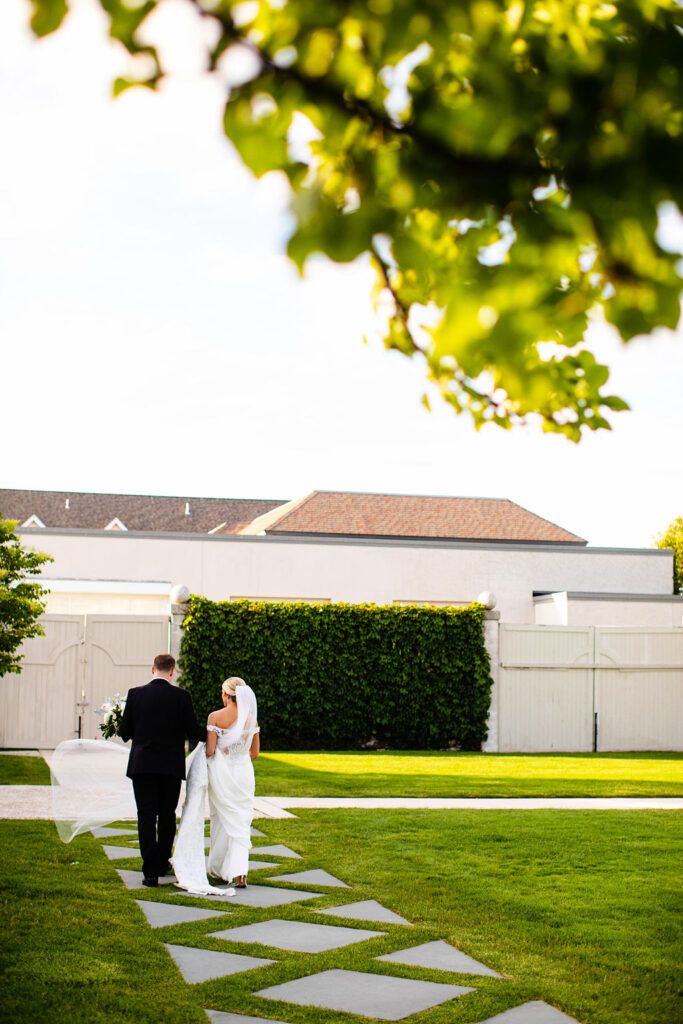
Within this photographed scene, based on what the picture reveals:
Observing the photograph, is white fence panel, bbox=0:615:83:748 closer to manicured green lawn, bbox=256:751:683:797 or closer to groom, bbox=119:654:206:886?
manicured green lawn, bbox=256:751:683:797

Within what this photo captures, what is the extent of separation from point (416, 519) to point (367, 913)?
1172 inches

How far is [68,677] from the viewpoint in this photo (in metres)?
19.0

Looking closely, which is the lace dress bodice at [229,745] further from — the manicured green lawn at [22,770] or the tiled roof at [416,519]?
the tiled roof at [416,519]

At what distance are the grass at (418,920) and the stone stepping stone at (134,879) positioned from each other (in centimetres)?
10

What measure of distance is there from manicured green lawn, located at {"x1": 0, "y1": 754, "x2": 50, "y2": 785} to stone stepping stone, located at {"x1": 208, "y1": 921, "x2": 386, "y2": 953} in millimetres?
7858

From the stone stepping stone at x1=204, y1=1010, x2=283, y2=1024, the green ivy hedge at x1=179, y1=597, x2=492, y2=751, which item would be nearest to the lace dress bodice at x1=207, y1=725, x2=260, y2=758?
the stone stepping stone at x1=204, y1=1010, x2=283, y2=1024

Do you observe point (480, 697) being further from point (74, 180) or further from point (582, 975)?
point (74, 180)

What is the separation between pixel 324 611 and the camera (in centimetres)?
2058

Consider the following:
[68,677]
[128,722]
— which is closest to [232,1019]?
[128,722]

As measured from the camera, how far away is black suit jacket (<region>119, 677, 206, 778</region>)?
28.1 ft

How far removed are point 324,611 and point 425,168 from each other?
18.5 meters

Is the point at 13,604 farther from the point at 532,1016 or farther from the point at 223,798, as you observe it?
the point at 532,1016

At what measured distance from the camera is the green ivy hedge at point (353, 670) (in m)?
20.0

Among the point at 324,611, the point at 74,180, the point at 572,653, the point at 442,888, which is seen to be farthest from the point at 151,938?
the point at 572,653
